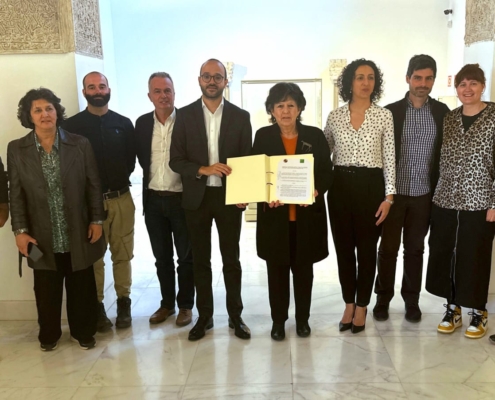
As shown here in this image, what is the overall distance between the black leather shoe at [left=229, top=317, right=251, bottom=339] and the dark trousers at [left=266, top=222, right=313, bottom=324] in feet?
0.65

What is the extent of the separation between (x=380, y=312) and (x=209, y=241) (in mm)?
1326

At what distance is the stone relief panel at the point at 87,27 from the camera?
128 inches

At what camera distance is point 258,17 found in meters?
8.46

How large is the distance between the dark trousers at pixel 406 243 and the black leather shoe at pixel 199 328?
123 cm

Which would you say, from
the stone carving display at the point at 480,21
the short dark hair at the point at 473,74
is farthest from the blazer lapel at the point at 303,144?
the stone carving display at the point at 480,21

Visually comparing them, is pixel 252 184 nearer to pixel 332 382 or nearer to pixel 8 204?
pixel 332 382

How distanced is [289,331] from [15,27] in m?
2.77

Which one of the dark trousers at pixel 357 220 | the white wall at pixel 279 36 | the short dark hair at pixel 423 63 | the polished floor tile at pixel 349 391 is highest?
the white wall at pixel 279 36

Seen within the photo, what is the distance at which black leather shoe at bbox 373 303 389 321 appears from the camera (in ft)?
10.9

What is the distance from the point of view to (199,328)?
10.2ft

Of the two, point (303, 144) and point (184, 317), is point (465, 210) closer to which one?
point (303, 144)

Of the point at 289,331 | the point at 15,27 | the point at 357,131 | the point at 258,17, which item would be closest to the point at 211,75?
the point at 357,131

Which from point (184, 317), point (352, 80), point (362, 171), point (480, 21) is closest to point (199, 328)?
point (184, 317)

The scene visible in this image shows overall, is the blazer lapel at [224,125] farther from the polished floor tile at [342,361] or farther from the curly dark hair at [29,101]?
the polished floor tile at [342,361]
